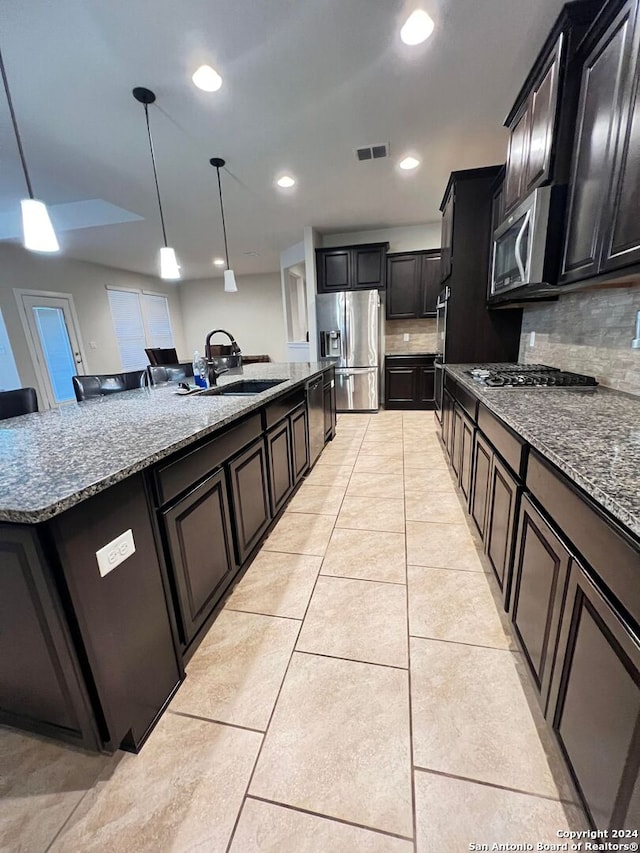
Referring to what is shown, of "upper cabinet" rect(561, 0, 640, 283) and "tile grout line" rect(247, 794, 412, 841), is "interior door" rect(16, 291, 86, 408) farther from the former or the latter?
"upper cabinet" rect(561, 0, 640, 283)

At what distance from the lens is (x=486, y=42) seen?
1.84m

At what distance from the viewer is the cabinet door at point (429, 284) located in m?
4.86

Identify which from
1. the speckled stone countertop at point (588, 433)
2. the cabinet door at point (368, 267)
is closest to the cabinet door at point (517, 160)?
the speckled stone countertop at point (588, 433)

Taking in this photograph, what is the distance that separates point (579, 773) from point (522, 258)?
6.93 feet

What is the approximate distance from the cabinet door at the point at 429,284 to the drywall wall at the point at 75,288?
230 inches

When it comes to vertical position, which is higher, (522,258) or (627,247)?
(522,258)

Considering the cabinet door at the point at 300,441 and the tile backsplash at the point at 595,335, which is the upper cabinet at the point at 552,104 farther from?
the cabinet door at the point at 300,441

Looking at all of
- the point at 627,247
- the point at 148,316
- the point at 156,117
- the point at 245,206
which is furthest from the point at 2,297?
the point at 627,247

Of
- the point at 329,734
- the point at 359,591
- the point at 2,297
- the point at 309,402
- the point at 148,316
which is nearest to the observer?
the point at 329,734

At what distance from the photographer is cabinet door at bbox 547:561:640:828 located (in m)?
0.65

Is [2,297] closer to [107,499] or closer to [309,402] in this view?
[309,402]

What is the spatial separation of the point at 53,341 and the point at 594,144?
7.04m

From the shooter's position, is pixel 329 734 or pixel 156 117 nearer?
pixel 329 734

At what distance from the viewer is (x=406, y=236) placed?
514cm
